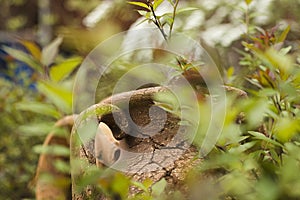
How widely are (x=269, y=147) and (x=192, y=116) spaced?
139mm

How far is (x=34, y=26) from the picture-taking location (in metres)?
4.37

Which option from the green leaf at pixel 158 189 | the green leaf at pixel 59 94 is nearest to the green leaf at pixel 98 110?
the green leaf at pixel 59 94

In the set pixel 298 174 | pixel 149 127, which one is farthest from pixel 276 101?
pixel 298 174

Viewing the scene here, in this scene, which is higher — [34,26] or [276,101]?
[276,101]

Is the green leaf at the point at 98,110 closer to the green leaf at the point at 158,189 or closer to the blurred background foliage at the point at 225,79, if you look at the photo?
the blurred background foliage at the point at 225,79

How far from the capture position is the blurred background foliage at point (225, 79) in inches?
24.8

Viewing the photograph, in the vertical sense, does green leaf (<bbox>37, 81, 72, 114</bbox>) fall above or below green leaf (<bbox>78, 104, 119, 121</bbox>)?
above

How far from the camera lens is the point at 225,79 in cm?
119

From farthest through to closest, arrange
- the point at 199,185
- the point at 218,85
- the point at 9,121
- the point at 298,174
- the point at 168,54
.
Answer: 1. the point at 9,121
2. the point at 168,54
3. the point at 218,85
4. the point at 199,185
5. the point at 298,174

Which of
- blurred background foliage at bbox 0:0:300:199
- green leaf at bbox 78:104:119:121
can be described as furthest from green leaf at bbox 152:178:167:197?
green leaf at bbox 78:104:119:121

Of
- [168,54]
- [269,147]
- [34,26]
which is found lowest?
[34,26]

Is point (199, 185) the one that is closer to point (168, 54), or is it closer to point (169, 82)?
point (169, 82)

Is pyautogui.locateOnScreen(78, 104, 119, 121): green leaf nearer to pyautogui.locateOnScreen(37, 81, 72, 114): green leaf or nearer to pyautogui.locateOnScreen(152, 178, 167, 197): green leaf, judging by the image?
pyautogui.locateOnScreen(37, 81, 72, 114): green leaf

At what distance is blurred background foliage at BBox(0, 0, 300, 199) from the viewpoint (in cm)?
63
